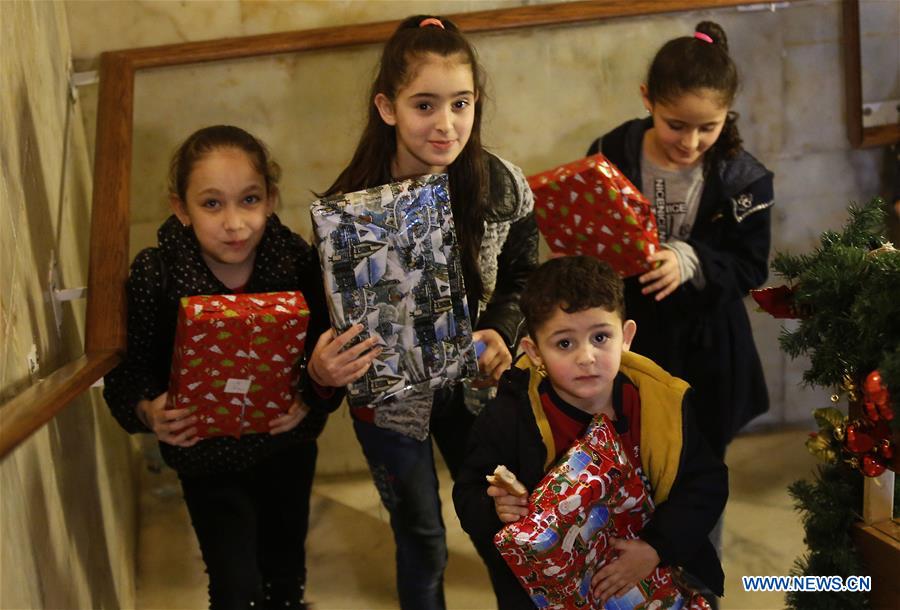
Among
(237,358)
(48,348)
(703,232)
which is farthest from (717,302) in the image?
(48,348)

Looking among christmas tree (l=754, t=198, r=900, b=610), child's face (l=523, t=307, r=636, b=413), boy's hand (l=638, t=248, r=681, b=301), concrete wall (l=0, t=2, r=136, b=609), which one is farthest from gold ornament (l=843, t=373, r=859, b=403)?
concrete wall (l=0, t=2, r=136, b=609)

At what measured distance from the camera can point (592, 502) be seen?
6.23 ft

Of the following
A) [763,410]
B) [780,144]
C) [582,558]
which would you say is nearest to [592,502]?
[582,558]

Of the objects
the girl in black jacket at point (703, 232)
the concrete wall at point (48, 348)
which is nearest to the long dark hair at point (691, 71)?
the girl in black jacket at point (703, 232)

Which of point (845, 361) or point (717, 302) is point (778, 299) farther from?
point (717, 302)

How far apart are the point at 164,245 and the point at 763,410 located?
1553 mm

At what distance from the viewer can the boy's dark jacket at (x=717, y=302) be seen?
8.71 feet

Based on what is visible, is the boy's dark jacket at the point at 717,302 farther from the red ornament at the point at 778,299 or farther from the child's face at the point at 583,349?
the child's face at the point at 583,349

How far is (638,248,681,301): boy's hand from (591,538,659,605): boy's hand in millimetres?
717

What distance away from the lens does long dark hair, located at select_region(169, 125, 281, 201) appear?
234 cm

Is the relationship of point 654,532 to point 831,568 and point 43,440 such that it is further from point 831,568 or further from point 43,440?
point 43,440

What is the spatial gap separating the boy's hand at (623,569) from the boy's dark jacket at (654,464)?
31 mm

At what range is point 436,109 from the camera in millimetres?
2285

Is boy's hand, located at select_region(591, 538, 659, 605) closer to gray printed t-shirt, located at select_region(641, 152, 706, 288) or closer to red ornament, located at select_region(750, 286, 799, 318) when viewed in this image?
red ornament, located at select_region(750, 286, 799, 318)
